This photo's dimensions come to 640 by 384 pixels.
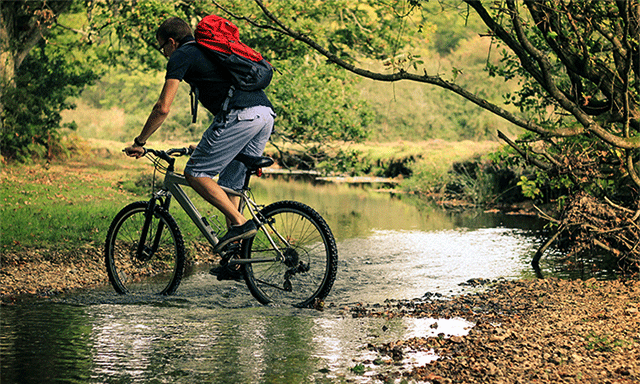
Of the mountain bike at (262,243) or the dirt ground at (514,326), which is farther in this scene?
the mountain bike at (262,243)

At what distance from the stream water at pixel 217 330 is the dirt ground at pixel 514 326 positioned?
0.87ft

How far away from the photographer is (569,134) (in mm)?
7758

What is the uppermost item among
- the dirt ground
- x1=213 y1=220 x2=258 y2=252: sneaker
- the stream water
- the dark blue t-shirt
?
→ the dark blue t-shirt

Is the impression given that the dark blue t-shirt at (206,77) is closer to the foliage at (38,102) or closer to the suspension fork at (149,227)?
the suspension fork at (149,227)

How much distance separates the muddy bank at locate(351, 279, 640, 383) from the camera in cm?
445

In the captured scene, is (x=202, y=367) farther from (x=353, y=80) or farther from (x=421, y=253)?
(x=353, y=80)

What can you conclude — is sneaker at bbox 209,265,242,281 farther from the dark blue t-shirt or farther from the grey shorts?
the dark blue t-shirt

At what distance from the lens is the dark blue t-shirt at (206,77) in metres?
5.87

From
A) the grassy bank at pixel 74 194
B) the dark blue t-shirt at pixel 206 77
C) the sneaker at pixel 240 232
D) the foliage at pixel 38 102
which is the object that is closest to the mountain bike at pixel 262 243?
the sneaker at pixel 240 232

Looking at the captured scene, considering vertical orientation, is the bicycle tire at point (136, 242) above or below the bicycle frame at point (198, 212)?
below

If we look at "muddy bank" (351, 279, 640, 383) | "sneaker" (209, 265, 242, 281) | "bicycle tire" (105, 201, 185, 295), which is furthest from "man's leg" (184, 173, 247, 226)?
"muddy bank" (351, 279, 640, 383)

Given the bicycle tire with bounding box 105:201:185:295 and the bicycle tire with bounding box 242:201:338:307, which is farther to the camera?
the bicycle tire with bounding box 105:201:185:295

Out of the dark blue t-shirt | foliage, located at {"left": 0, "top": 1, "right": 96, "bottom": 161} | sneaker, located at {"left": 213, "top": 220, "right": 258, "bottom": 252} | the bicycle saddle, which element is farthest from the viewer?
foliage, located at {"left": 0, "top": 1, "right": 96, "bottom": 161}

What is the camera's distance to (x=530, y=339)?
5.20 m
